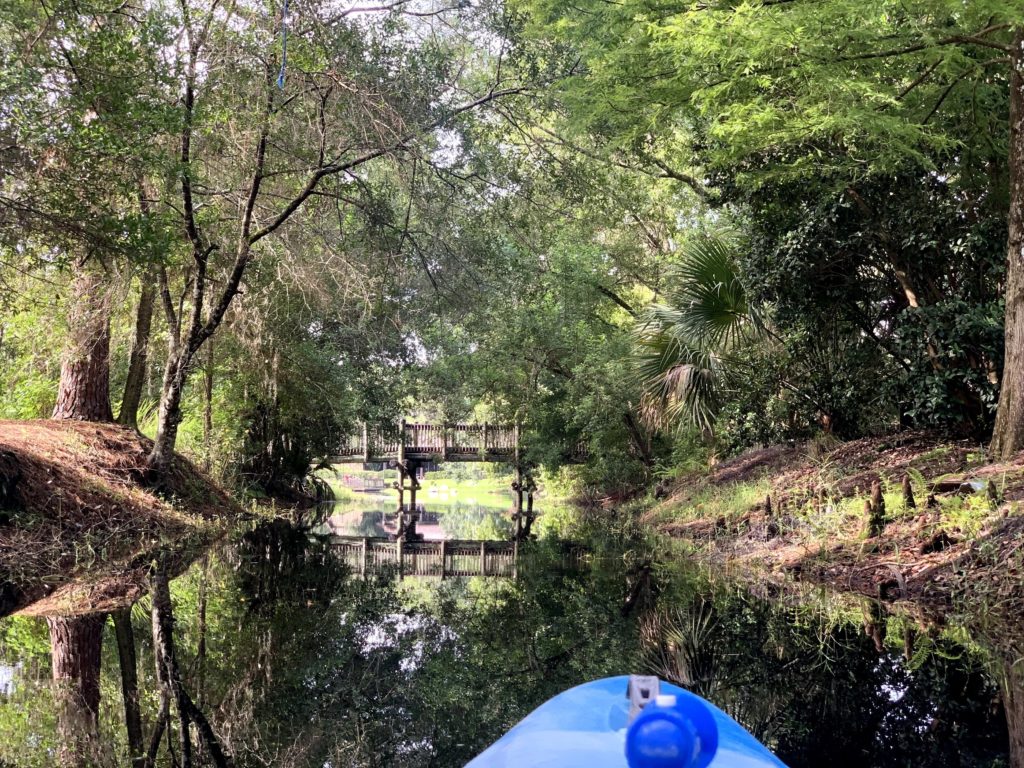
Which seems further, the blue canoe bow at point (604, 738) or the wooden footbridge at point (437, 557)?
the wooden footbridge at point (437, 557)

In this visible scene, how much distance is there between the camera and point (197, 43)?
846 cm

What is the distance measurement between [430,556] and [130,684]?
773cm

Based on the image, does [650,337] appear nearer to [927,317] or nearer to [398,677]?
[927,317]

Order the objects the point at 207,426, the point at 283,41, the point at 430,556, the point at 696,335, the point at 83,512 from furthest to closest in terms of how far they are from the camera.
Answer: the point at 207,426 → the point at 696,335 → the point at 430,556 → the point at 83,512 → the point at 283,41

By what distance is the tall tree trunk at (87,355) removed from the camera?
34.9ft

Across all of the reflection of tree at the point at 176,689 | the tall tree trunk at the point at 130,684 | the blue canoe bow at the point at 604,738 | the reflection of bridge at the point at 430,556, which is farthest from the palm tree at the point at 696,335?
the blue canoe bow at the point at 604,738

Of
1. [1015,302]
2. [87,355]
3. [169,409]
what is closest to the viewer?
[1015,302]

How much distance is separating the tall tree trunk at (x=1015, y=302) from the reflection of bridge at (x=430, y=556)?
4833 millimetres

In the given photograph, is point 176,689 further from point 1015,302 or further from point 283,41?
point 1015,302

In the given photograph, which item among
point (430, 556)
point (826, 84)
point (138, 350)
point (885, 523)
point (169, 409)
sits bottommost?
point (430, 556)

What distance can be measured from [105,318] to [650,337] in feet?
26.1

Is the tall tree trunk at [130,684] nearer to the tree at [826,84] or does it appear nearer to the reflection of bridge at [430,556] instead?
the reflection of bridge at [430,556]

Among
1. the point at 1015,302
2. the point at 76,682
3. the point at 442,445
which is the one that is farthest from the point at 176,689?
the point at 442,445

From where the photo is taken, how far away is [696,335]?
12031 millimetres
